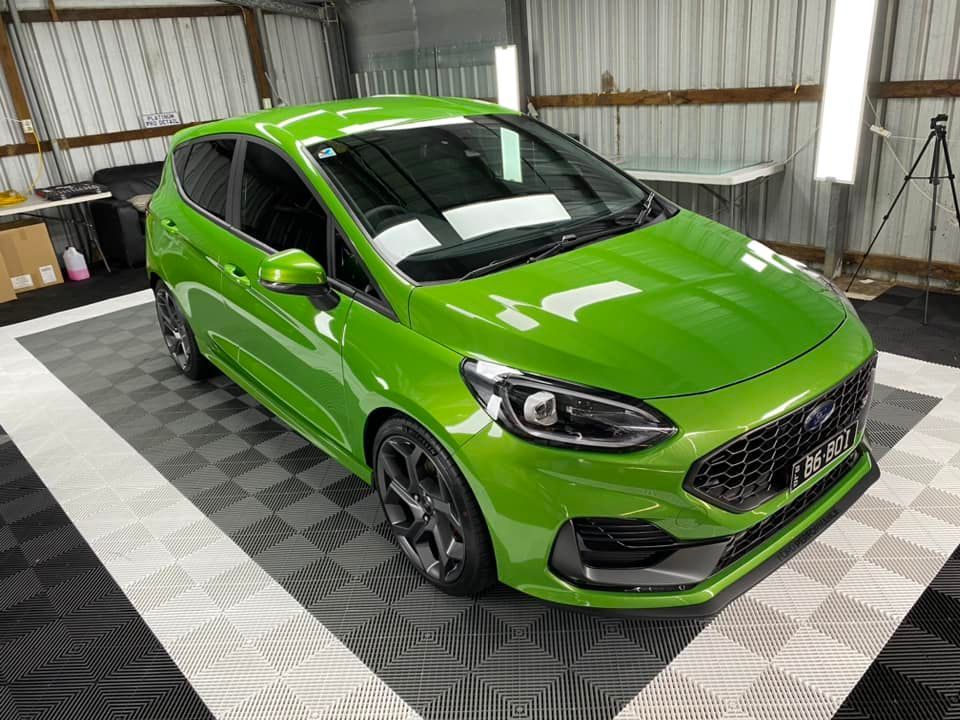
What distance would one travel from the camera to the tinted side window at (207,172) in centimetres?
297

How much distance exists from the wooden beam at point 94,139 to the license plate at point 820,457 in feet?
25.0

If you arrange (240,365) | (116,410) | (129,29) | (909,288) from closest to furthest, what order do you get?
(240,365) < (116,410) < (909,288) < (129,29)

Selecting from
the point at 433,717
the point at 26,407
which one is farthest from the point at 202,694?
the point at 26,407

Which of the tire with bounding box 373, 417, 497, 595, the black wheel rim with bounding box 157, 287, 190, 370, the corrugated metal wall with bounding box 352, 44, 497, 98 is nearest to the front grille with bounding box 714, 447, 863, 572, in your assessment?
the tire with bounding box 373, 417, 497, 595

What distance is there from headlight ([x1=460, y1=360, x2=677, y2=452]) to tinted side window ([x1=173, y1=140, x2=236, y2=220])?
1.70 m

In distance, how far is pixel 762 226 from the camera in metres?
5.37

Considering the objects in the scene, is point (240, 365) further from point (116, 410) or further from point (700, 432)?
point (700, 432)

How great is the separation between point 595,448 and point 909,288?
4003 millimetres

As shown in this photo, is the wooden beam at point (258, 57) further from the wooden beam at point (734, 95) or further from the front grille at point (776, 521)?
the front grille at point (776, 521)

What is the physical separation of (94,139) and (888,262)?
7.32 meters

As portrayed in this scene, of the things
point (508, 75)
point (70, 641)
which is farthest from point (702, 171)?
point (70, 641)

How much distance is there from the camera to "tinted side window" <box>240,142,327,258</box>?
7.79 ft

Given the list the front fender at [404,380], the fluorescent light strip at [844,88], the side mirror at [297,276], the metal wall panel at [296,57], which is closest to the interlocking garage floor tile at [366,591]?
the front fender at [404,380]

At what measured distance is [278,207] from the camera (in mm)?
2580
